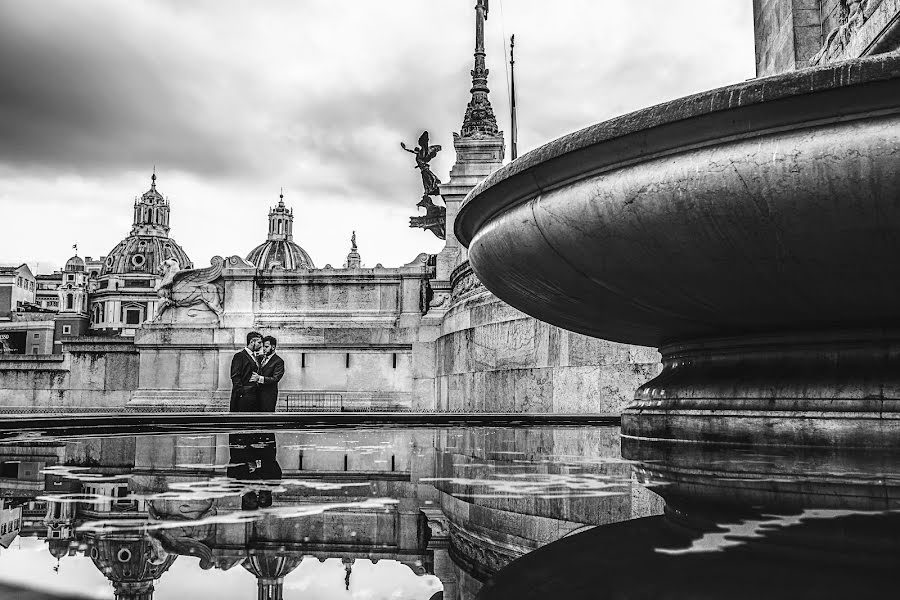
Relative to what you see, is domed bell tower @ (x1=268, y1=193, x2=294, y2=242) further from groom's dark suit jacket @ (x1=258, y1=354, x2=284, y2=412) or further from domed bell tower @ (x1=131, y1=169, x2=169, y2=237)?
groom's dark suit jacket @ (x1=258, y1=354, x2=284, y2=412)

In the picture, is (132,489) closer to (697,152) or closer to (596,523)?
(596,523)

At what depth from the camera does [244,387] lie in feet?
42.1

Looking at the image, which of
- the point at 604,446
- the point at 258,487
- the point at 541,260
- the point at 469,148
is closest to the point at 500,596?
the point at 258,487

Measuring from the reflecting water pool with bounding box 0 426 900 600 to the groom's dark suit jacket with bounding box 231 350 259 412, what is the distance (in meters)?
9.14

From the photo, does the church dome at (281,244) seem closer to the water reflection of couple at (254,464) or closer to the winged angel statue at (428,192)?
the winged angel statue at (428,192)

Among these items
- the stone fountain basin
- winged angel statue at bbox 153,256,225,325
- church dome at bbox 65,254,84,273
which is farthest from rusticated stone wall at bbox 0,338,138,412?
church dome at bbox 65,254,84,273

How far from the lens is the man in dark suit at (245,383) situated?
500 inches

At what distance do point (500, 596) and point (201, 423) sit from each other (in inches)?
255

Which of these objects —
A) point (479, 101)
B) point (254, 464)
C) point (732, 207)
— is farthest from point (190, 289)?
point (732, 207)

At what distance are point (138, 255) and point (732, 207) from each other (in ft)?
458

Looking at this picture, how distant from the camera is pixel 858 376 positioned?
10.1 ft

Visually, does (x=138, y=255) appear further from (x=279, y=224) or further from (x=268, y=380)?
(x=268, y=380)

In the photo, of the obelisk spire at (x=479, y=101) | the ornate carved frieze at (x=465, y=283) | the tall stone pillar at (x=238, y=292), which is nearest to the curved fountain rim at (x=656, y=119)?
the ornate carved frieze at (x=465, y=283)

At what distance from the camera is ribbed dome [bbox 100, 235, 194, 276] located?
131m
